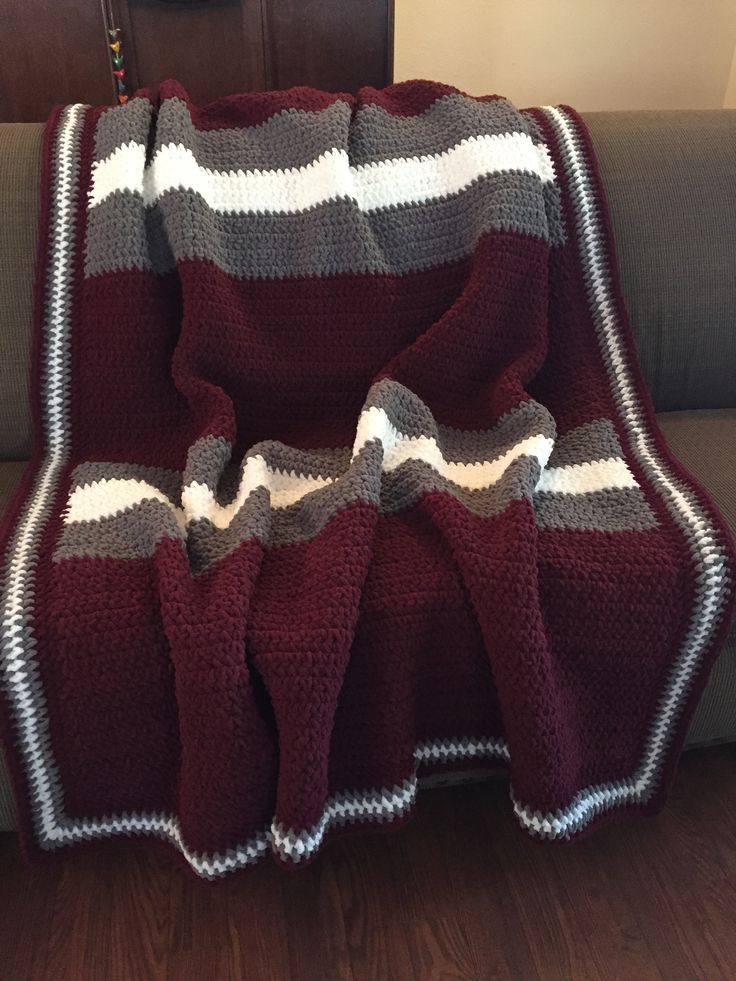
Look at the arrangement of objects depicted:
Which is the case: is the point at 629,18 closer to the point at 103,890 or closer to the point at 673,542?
the point at 673,542

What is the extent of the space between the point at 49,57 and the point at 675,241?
1.53m

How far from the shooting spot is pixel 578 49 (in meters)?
2.20

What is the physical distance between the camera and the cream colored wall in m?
2.14

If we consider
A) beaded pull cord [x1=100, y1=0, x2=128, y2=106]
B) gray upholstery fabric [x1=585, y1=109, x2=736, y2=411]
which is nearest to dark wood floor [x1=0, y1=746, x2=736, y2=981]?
gray upholstery fabric [x1=585, y1=109, x2=736, y2=411]

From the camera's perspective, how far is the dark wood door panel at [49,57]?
6.08 feet

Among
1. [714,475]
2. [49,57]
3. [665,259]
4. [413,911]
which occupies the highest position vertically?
[49,57]

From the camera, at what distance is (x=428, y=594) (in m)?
0.88

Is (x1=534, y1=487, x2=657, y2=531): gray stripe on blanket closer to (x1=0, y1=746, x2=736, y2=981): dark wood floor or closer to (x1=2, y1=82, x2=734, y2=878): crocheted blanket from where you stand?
(x1=2, y1=82, x2=734, y2=878): crocheted blanket

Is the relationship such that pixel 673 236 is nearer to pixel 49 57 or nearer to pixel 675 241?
pixel 675 241

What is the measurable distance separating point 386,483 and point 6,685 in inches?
19.1

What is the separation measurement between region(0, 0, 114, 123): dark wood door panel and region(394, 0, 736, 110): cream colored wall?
77 cm

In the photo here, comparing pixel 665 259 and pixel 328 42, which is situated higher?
pixel 328 42

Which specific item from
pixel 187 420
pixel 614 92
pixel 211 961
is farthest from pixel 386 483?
pixel 614 92

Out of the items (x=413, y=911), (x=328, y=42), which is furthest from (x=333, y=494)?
(x=328, y=42)
